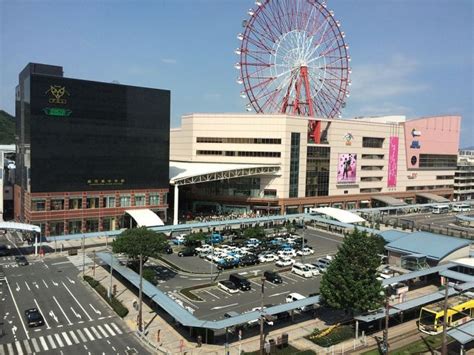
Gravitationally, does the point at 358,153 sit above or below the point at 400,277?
above

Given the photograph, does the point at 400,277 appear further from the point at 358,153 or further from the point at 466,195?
the point at 466,195

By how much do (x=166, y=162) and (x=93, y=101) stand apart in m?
16.2

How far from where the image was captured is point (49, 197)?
63.8 metres

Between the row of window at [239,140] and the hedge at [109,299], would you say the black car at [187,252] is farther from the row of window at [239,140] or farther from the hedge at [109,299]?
the row of window at [239,140]

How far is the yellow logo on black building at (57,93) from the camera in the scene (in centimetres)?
6275

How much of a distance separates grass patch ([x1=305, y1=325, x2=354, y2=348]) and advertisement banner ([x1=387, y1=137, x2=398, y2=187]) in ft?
277

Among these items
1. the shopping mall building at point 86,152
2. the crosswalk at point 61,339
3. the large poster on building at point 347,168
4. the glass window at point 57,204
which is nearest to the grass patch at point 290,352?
the crosswalk at point 61,339

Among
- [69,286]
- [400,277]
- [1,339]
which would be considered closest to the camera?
[1,339]

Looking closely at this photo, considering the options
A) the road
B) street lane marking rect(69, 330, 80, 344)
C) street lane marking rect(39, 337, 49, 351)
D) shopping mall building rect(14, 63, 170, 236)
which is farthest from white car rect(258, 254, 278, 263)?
street lane marking rect(39, 337, 49, 351)

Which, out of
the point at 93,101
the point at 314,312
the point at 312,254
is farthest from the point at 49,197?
the point at 314,312

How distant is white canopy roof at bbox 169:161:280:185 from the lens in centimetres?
7694

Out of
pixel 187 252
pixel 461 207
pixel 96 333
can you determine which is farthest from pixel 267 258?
pixel 461 207

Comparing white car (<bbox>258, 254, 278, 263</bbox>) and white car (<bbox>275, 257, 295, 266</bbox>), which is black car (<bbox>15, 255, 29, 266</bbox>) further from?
white car (<bbox>275, 257, 295, 266</bbox>)

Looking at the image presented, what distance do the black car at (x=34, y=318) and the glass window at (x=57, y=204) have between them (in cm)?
3211
